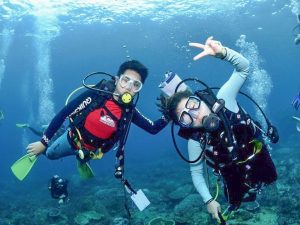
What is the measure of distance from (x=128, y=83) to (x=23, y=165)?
2868mm

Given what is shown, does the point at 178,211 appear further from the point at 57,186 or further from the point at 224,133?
the point at 224,133

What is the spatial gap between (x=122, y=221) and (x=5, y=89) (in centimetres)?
6592

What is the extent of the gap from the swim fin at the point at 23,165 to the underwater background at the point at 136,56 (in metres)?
4.10

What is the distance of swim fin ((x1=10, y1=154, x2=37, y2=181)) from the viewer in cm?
639

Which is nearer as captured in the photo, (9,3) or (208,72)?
(9,3)

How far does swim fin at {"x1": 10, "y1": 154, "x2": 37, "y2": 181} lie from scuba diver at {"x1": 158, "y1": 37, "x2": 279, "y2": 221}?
3.28 m

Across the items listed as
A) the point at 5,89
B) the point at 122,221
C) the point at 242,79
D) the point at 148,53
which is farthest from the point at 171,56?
the point at 242,79

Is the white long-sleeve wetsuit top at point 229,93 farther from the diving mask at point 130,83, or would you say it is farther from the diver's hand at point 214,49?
the diving mask at point 130,83

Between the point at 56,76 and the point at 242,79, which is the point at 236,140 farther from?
the point at 56,76

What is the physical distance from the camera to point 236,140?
4516 millimetres

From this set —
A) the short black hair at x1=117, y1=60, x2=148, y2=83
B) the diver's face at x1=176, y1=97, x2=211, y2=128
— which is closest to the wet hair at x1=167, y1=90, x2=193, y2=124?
the diver's face at x1=176, y1=97, x2=211, y2=128

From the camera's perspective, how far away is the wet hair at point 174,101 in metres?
4.58

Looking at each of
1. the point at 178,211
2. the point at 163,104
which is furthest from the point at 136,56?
the point at 163,104

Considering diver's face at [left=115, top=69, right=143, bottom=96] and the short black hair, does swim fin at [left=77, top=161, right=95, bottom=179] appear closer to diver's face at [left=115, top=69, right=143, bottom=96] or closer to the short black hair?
diver's face at [left=115, top=69, right=143, bottom=96]
